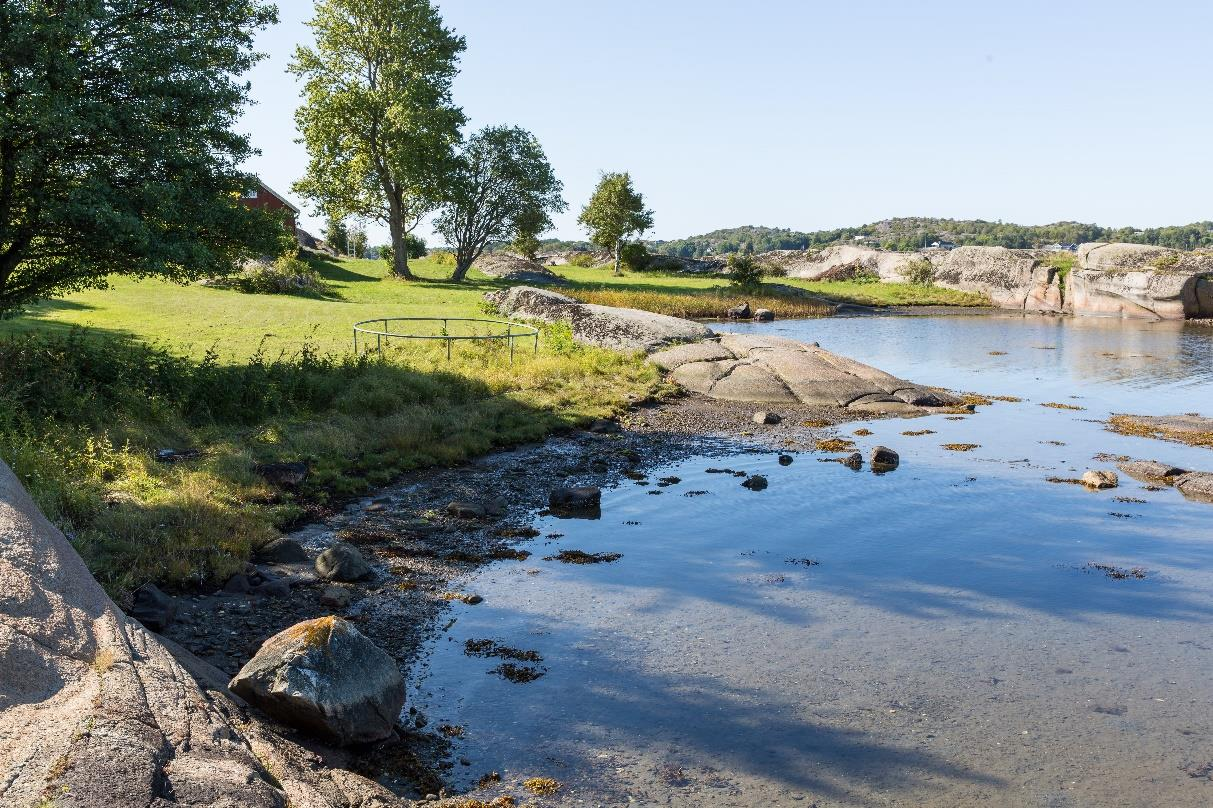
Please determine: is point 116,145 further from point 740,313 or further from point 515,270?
point 515,270

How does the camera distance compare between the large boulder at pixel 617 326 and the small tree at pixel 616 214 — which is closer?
the large boulder at pixel 617 326

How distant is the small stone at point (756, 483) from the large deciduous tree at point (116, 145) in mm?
11853

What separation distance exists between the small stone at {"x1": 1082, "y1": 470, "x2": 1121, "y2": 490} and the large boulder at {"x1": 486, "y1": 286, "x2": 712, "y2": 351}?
15671 millimetres

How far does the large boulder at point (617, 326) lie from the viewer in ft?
104

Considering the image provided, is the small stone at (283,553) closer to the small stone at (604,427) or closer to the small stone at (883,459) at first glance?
the small stone at (604,427)

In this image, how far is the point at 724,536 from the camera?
45.7ft

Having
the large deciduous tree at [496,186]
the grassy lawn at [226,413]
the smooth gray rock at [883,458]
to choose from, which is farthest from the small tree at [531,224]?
the smooth gray rock at [883,458]

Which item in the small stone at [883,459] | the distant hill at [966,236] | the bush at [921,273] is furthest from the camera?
the distant hill at [966,236]

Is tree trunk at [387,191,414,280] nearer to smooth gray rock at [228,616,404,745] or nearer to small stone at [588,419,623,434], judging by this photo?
small stone at [588,419,623,434]

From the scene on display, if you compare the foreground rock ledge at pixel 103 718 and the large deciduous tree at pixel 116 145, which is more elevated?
the large deciduous tree at pixel 116 145

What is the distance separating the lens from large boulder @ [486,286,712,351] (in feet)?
104

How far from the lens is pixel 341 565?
1137 cm

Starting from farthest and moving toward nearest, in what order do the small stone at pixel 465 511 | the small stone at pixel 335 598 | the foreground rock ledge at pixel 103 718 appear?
the small stone at pixel 465 511, the small stone at pixel 335 598, the foreground rock ledge at pixel 103 718

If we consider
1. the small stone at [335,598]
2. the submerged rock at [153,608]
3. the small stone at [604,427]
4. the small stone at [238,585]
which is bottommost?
the small stone at [335,598]
